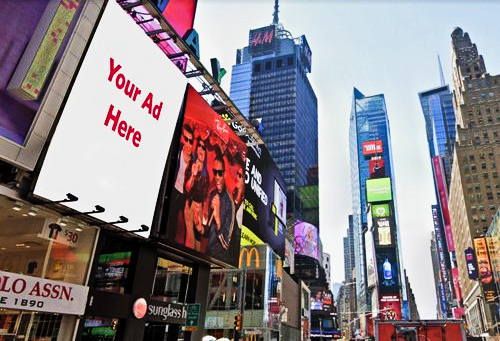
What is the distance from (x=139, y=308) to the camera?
62.1ft

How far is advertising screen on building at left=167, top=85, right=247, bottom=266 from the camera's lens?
21766 mm

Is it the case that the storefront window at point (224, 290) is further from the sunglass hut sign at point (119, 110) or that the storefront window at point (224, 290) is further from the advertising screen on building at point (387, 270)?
the advertising screen on building at point (387, 270)

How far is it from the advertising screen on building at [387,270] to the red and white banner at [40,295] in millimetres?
156105

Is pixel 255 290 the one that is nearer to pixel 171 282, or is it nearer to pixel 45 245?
pixel 171 282

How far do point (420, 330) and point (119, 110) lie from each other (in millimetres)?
17965

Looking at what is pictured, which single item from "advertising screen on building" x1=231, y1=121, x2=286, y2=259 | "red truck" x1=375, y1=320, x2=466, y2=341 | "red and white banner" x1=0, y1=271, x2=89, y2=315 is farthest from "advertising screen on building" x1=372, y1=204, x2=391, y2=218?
"red and white banner" x1=0, y1=271, x2=89, y2=315

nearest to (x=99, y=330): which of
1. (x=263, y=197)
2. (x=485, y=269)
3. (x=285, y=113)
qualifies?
(x=263, y=197)

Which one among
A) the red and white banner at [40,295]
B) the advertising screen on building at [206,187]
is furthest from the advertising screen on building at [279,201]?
the red and white banner at [40,295]

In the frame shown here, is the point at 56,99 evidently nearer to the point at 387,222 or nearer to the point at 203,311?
the point at 203,311

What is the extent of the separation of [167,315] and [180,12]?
1878 centimetres

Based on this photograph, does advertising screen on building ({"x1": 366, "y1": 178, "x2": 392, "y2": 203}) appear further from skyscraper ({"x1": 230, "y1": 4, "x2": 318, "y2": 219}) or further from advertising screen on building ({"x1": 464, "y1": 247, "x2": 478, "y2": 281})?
advertising screen on building ({"x1": 464, "y1": 247, "x2": 478, "y2": 281})

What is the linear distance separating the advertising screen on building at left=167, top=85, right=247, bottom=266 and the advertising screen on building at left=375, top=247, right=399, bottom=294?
14421 cm

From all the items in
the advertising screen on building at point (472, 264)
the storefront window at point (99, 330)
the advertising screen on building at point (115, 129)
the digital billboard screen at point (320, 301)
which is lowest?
the storefront window at point (99, 330)

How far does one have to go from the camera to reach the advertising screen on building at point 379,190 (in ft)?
568
